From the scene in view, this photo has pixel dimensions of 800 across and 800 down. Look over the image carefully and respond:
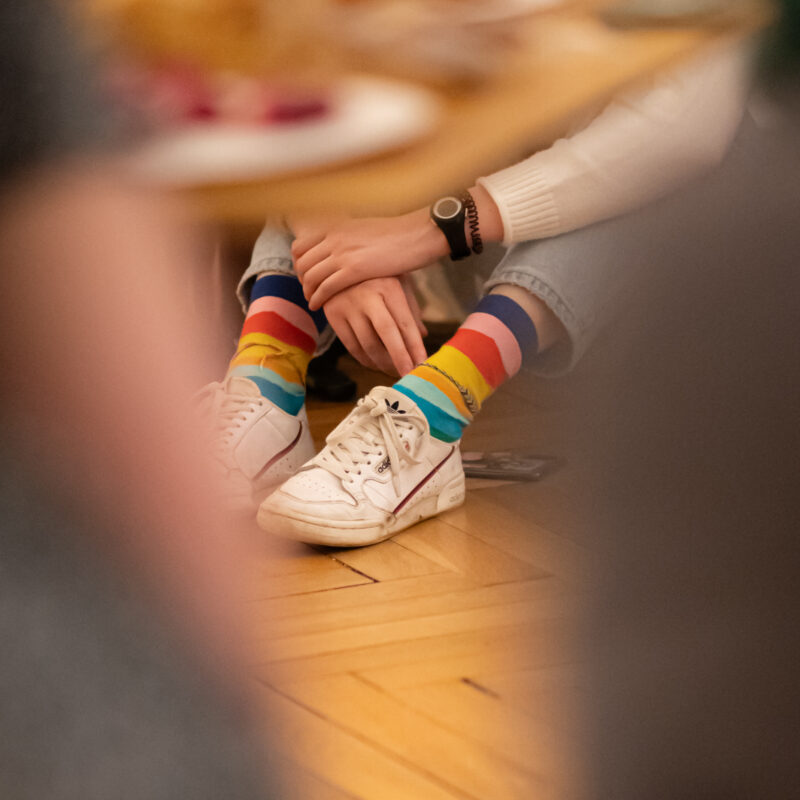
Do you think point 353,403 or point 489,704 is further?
point 353,403

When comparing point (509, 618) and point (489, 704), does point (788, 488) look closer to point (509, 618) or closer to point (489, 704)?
point (489, 704)

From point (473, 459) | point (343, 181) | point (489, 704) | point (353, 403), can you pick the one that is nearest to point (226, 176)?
point (343, 181)

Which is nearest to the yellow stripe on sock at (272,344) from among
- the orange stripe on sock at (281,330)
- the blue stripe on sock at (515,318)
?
the orange stripe on sock at (281,330)

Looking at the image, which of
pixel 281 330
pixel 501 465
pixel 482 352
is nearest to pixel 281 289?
pixel 281 330

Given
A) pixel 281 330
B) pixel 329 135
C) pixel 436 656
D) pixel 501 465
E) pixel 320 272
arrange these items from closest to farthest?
pixel 329 135, pixel 320 272, pixel 436 656, pixel 281 330, pixel 501 465

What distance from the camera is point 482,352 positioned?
1.72 feet

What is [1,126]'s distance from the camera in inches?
4.4

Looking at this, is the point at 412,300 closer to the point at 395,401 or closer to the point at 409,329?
the point at 409,329

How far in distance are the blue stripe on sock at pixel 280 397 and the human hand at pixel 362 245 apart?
0.79 ft

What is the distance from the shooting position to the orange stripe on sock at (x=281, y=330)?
423 millimetres

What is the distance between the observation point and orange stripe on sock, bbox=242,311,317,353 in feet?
1.39

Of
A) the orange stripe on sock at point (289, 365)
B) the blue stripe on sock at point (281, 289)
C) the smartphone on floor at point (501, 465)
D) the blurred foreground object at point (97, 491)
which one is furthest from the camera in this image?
the smartphone on floor at point (501, 465)

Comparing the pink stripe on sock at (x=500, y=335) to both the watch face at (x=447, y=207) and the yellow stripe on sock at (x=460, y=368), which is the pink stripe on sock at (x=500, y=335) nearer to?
the yellow stripe on sock at (x=460, y=368)

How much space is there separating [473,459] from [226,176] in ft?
1.79
